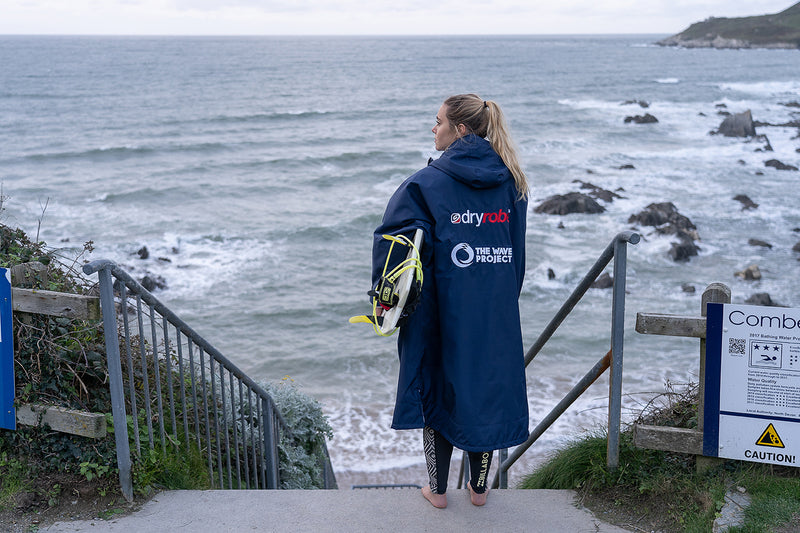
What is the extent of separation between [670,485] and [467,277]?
1.45 metres

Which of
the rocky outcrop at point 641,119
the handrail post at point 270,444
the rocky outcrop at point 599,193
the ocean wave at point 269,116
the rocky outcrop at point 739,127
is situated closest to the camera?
the handrail post at point 270,444

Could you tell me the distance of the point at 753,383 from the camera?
321cm

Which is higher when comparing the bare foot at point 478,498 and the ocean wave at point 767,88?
the ocean wave at point 767,88

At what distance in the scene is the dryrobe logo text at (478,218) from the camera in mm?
2967

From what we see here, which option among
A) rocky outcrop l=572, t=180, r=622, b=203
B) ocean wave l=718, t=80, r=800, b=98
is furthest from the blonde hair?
ocean wave l=718, t=80, r=800, b=98

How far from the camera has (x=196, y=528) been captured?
321 centimetres

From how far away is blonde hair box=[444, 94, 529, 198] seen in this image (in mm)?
3029

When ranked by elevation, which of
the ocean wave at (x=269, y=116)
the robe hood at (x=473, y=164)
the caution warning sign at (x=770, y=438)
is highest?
the ocean wave at (x=269, y=116)

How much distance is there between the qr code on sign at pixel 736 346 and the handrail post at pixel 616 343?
0.47 metres

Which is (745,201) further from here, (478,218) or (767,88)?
(767,88)

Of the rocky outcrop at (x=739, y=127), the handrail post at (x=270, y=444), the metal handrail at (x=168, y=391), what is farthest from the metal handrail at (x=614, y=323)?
the rocky outcrop at (x=739, y=127)

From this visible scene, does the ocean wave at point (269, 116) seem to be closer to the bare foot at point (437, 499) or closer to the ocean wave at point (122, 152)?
the ocean wave at point (122, 152)

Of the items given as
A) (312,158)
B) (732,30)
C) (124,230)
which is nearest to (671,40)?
(732,30)

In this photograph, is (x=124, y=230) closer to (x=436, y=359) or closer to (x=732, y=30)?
(x=436, y=359)
